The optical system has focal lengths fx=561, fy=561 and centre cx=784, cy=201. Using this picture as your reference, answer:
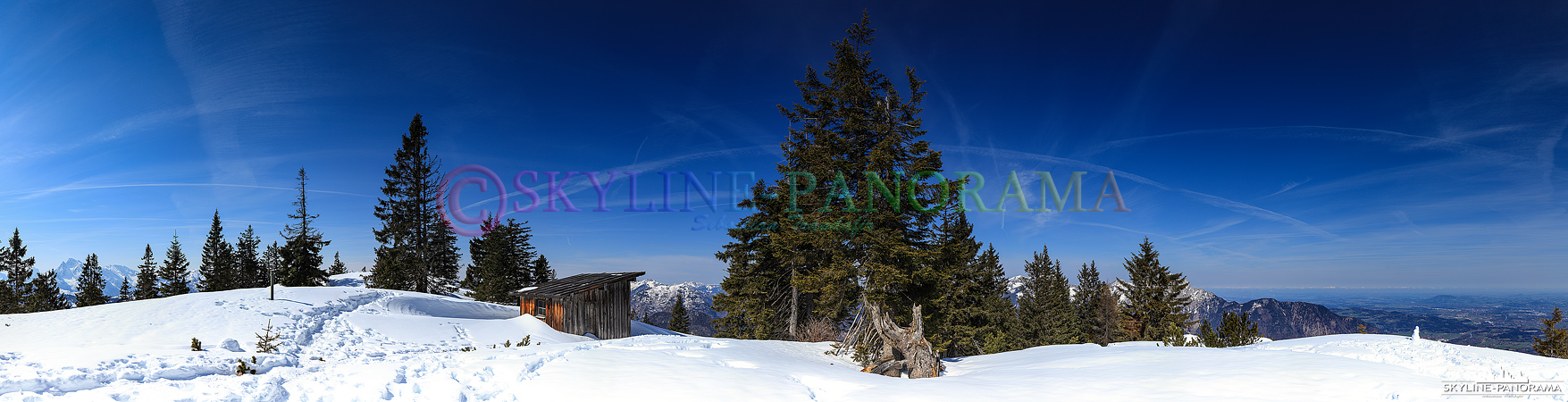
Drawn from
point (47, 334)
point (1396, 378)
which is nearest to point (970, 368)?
point (1396, 378)

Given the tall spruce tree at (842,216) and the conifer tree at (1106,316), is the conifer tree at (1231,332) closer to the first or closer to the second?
the tall spruce tree at (842,216)

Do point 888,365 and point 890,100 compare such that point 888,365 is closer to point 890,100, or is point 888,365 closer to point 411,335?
point 890,100

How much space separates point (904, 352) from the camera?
35.1ft

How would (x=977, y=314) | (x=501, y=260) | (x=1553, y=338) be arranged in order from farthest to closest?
(x=501, y=260)
(x=1553, y=338)
(x=977, y=314)

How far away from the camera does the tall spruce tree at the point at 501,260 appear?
38.5 m

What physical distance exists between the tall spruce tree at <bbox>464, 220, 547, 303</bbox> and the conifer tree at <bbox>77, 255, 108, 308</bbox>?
81.3 ft

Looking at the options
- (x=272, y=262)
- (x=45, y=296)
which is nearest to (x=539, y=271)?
(x=272, y=262)

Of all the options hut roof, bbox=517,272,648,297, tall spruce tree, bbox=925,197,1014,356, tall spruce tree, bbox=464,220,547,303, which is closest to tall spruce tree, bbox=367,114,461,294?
tall spruce tree, bbox=464,220,547,303

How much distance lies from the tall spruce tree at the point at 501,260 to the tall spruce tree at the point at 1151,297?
1796 inches

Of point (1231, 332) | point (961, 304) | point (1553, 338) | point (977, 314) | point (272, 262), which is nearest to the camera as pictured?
point (1231, 332)

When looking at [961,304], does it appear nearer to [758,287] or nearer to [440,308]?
[758,287]

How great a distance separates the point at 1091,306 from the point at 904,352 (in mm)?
51845

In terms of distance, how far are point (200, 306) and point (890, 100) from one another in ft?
73.8

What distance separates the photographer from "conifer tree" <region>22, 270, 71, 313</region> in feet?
136
